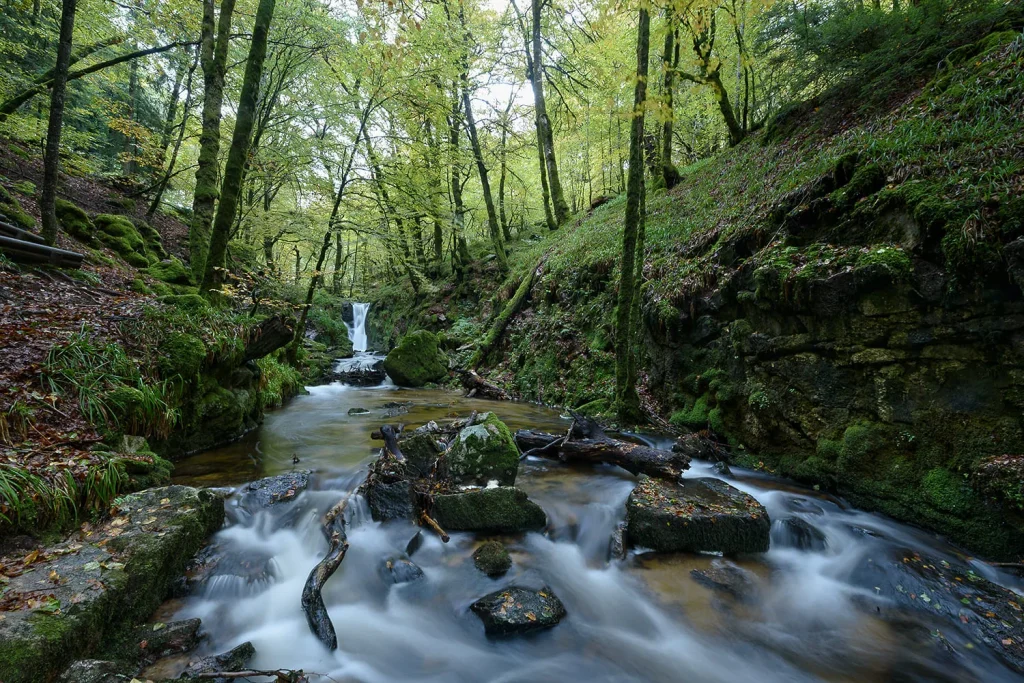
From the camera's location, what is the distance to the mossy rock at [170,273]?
10.2 m

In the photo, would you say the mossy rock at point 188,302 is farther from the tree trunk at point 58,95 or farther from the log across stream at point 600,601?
the tree trunk at point 58,95

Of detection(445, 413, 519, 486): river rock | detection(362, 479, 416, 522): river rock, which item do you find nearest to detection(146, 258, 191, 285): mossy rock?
detection(362, 479, 416, 522): river rock

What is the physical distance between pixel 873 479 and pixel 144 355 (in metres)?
8.54

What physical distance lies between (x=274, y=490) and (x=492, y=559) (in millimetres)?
2757

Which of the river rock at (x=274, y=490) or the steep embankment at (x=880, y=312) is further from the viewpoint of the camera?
the river rock at (x=274, y=490)

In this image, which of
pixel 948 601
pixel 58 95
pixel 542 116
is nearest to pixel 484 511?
pixel 948 601

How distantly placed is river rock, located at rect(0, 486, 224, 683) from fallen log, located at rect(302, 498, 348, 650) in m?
1.02

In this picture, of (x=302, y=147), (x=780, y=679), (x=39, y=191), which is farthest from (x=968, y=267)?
(x=39, y=191)

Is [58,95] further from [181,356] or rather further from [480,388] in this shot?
[480,388]

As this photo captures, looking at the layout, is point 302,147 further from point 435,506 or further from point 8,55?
point 435,506

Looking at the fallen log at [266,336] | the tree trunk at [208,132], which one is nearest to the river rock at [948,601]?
the fallen log at [266,336]

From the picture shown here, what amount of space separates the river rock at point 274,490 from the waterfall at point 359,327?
18451 mm

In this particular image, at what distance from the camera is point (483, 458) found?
16.0 ft

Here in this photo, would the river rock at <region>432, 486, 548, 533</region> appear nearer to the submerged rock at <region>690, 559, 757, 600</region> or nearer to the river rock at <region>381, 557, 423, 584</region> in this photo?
the river rock at <region>381, 557, 423, 584</region>
